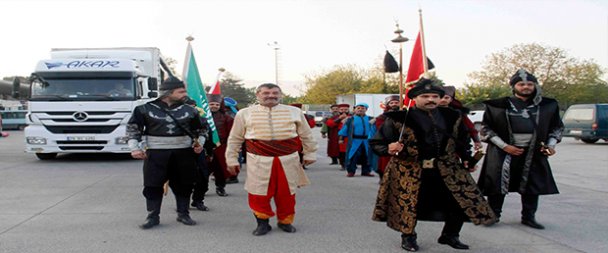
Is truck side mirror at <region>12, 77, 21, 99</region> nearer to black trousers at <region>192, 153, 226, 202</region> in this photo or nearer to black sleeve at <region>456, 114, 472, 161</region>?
black trousers at <region>192, 153, 226, 202</region>

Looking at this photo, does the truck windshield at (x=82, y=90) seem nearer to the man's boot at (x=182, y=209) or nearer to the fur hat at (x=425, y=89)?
the man's boot at (x=182, y=209)

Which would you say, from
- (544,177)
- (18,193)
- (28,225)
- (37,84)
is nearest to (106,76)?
(37,84)

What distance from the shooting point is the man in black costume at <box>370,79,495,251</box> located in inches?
195

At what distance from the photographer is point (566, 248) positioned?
5.32 m

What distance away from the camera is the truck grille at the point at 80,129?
44.3 feet

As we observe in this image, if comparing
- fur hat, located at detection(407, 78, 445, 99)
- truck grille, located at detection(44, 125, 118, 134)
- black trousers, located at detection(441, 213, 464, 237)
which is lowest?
black trousers, located at detection(441, 213, 464, 237)

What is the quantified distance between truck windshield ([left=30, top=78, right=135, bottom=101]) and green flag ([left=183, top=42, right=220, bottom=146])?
5.80 meters

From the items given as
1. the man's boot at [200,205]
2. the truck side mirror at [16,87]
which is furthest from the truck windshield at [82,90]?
the man's boot at [200,205]

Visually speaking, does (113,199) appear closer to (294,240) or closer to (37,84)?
(294,240)

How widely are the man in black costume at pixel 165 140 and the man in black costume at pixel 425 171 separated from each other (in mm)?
2276

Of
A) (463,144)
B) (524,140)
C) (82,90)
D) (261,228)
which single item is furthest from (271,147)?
(82,90)

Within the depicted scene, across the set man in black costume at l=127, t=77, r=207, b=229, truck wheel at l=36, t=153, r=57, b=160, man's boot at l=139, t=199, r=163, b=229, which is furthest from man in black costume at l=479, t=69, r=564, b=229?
truck wheel at l=36, t=153, r=57, b=160

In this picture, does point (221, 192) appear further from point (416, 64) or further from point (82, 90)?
point (82, 90)

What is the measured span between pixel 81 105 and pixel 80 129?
2.00 feet
